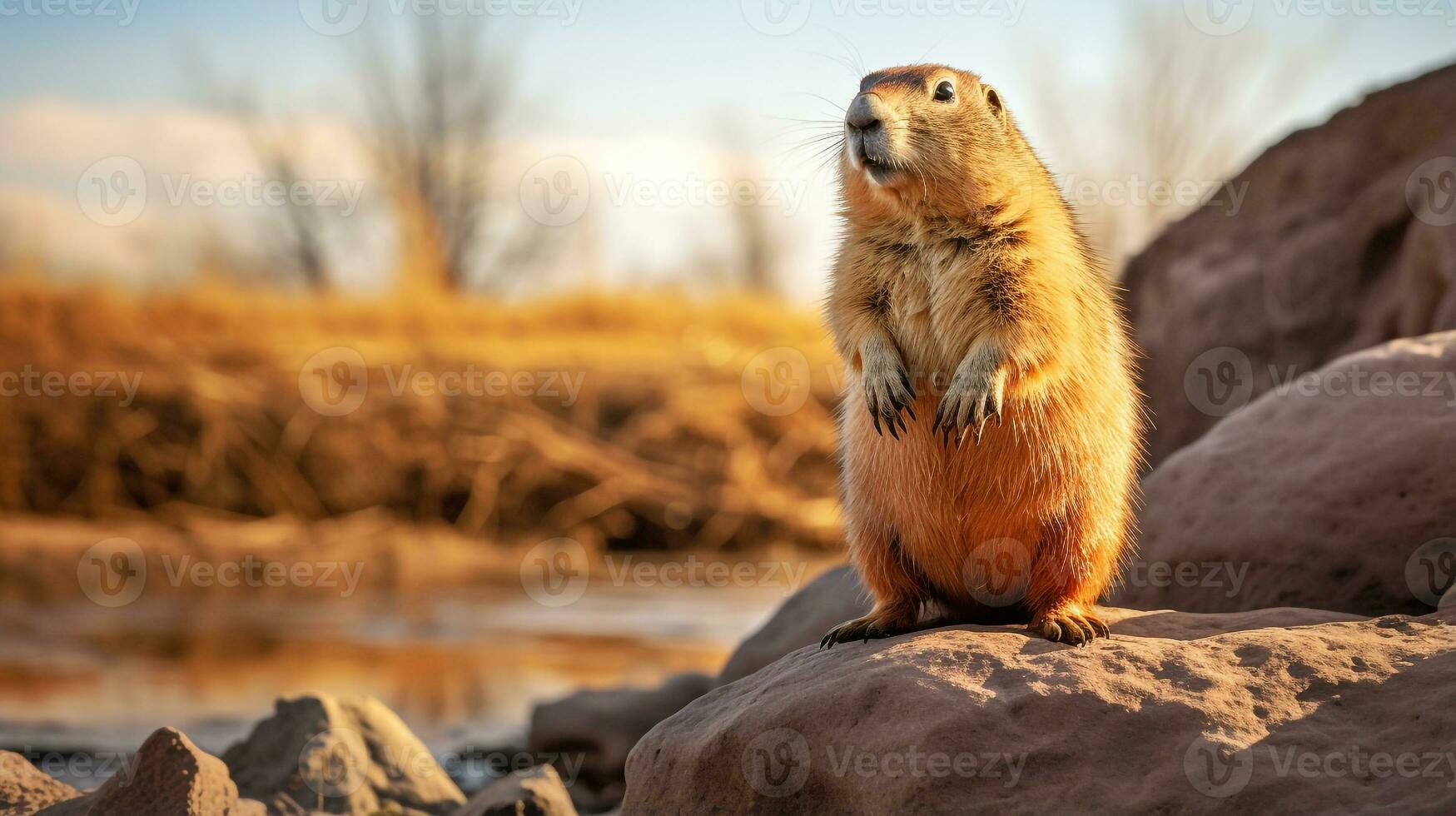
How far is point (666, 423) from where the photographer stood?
44.1ft

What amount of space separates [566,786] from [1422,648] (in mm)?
3952

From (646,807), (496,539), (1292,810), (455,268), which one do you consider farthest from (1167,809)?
(455,268)

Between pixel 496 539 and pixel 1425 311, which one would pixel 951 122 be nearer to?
pixel 1425 311

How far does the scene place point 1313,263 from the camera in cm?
862

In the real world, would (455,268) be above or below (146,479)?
above

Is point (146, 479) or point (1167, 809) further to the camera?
point (146, 479)
